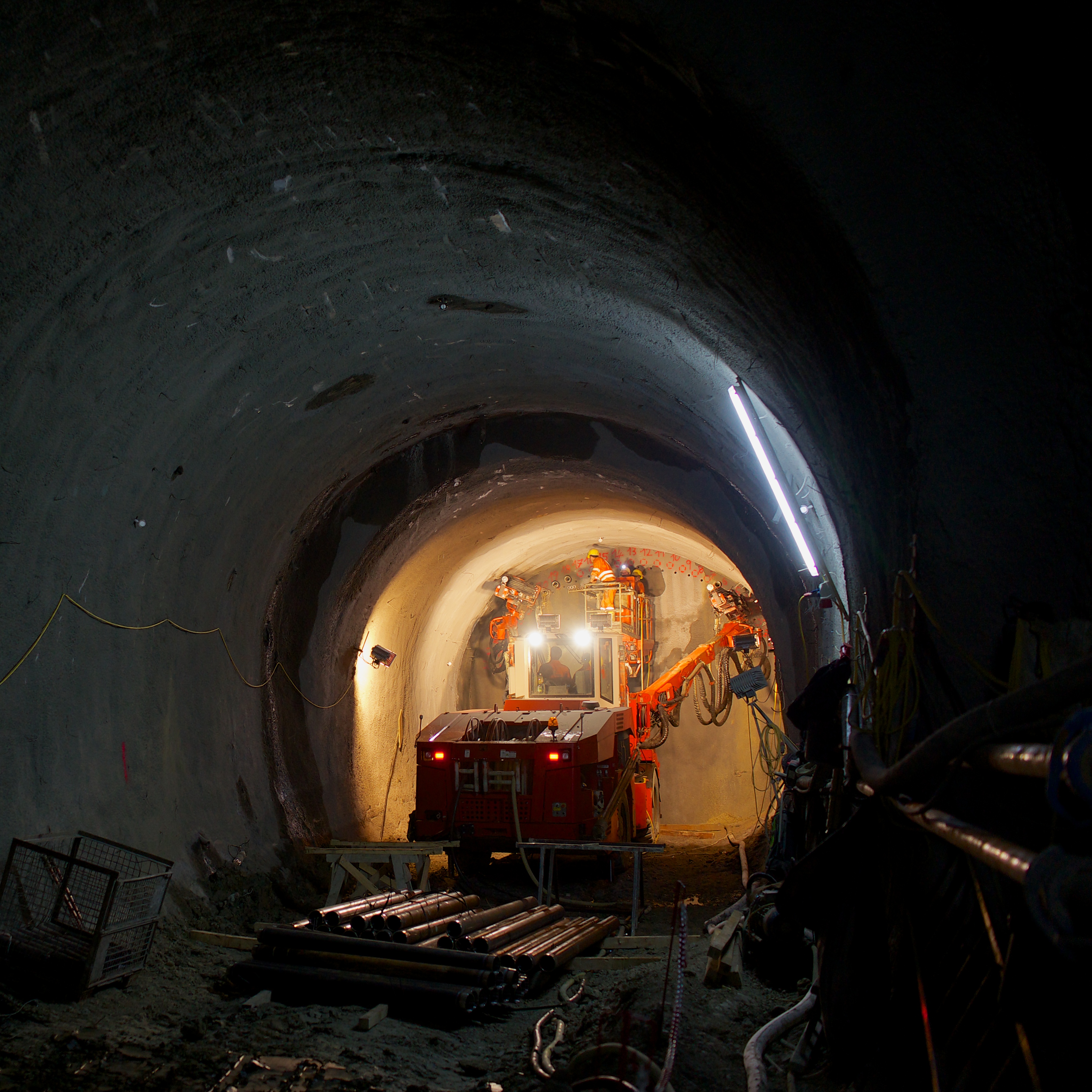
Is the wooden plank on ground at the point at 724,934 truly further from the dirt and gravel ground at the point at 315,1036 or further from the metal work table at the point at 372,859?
the metal work table at the point at 372,859

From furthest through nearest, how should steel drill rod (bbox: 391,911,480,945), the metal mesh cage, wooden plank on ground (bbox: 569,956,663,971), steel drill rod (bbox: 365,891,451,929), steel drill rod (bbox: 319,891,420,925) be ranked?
wooden plank on ground (bbox: 569,956,663,971)
steel drill rod (bbox: 319,891,420,925)
steel drill rod (bbox: 365,891,451,929)
steel drill rod (bbox: 391,911,480,945)
the metal mesh cage

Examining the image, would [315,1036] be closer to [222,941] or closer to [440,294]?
[222,941]

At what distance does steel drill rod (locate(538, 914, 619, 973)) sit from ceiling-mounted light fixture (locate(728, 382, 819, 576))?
10.0 feet

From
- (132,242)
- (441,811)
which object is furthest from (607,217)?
(441,811)

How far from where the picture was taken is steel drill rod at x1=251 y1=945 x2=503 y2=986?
4961 millimetres

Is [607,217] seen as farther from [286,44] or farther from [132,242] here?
[132,242]

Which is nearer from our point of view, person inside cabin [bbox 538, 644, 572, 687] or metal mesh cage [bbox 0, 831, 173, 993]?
metal mesh cage [bbox 0, 831, 173, 993]

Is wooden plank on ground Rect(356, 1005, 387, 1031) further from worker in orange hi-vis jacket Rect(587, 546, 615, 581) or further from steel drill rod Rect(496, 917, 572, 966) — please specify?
worker in orange hi-vis jacket Rect(587, 546, 615, 581)

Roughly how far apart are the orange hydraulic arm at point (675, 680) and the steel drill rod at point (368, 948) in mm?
8054

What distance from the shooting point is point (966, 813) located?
2.53 metres

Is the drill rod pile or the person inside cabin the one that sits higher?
the person inside cabin

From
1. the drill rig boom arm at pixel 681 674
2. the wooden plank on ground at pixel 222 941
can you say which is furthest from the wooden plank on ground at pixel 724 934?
the drill rig boom arm at pixel 681 674

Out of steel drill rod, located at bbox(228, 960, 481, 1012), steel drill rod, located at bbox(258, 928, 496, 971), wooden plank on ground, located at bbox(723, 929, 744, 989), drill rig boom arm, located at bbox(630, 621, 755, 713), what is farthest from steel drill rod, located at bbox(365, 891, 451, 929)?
drill rig boom arm, located at bbox(630, 621, 755, 713)

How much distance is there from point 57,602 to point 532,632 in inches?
477
